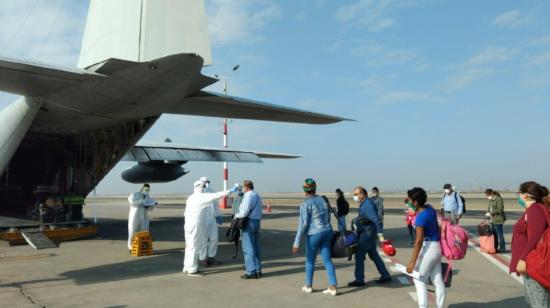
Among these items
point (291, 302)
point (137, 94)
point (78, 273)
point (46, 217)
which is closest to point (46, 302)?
point (78, 273)

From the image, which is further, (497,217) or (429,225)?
(497,217)

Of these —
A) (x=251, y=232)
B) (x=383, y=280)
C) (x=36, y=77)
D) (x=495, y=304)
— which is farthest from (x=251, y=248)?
(x=36, y=77)

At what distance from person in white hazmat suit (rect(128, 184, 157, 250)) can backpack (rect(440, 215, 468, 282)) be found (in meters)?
7.25

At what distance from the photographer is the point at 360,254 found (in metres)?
6.34

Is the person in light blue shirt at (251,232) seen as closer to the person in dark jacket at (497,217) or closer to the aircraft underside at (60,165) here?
the aircraft underside at (60,165)

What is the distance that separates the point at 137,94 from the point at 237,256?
156 inches

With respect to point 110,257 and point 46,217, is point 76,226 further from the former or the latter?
point 110,257

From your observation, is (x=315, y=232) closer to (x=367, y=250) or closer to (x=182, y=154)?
(x=367, y=250)

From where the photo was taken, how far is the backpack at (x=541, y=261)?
362 centimetres

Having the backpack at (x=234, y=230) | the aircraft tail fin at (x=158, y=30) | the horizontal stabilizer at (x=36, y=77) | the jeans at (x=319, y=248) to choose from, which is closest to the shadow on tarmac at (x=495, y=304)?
the jeans at (x=319, y=248)

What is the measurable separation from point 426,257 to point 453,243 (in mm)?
340

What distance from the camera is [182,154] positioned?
19719 mm

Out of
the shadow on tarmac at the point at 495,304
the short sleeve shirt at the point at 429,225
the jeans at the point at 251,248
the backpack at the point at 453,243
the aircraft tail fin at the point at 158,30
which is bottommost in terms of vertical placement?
the shadow on tarmac at the point at 495,304

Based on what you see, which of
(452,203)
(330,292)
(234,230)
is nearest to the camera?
(330,292)
